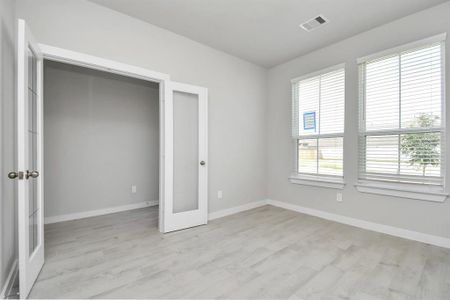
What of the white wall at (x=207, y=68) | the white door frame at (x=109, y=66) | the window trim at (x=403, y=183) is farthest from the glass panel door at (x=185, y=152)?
the window trim at (x=403, y=183)

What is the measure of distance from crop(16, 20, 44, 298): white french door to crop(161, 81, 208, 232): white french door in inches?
53.9

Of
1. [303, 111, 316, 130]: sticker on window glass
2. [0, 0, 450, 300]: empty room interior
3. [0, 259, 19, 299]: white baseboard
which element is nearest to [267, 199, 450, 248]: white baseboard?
[0, 0, 450, 300]: empty room interior

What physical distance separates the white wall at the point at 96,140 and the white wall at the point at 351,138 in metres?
2.63

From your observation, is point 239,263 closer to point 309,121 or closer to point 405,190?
point 405,190

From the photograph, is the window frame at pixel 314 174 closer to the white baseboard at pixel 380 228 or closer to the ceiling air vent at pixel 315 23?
the white baseboard at pixel 380 228

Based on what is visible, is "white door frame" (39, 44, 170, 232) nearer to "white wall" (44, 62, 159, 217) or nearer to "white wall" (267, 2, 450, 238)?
"white wall" (44, 62, 159, 217)

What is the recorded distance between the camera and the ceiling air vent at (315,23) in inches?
112

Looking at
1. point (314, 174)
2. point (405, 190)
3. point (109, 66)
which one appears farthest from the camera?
point (314, 174)

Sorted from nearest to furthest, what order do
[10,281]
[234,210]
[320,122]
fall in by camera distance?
[10,281] < [320,122] < [234,210]

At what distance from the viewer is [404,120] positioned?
289cm

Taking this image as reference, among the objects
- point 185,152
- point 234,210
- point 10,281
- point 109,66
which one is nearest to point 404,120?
point 234,210

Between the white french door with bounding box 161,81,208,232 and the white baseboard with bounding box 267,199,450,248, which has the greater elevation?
the white french door with bounding box 161,81,208,232

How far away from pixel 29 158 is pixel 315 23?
366 cm

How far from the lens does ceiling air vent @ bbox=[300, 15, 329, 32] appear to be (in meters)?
2.86
